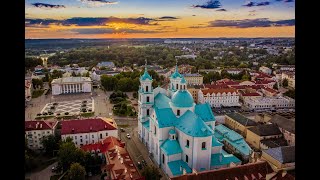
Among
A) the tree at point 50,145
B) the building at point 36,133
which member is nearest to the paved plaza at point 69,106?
the building at point 36,133

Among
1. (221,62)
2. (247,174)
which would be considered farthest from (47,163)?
(221,62)

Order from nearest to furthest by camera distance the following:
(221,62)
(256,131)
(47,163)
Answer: (47,163), (256,131), (221,62)

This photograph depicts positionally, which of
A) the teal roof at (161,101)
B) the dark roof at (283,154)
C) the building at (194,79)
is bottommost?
the dark roof at (283,154)

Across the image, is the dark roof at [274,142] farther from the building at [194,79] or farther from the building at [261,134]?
the building at [194,79]

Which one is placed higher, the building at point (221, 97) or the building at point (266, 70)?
the building at point (266, 70)

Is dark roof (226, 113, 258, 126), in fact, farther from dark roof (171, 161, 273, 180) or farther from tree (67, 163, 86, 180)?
tree (67, 163, 86, 180)
